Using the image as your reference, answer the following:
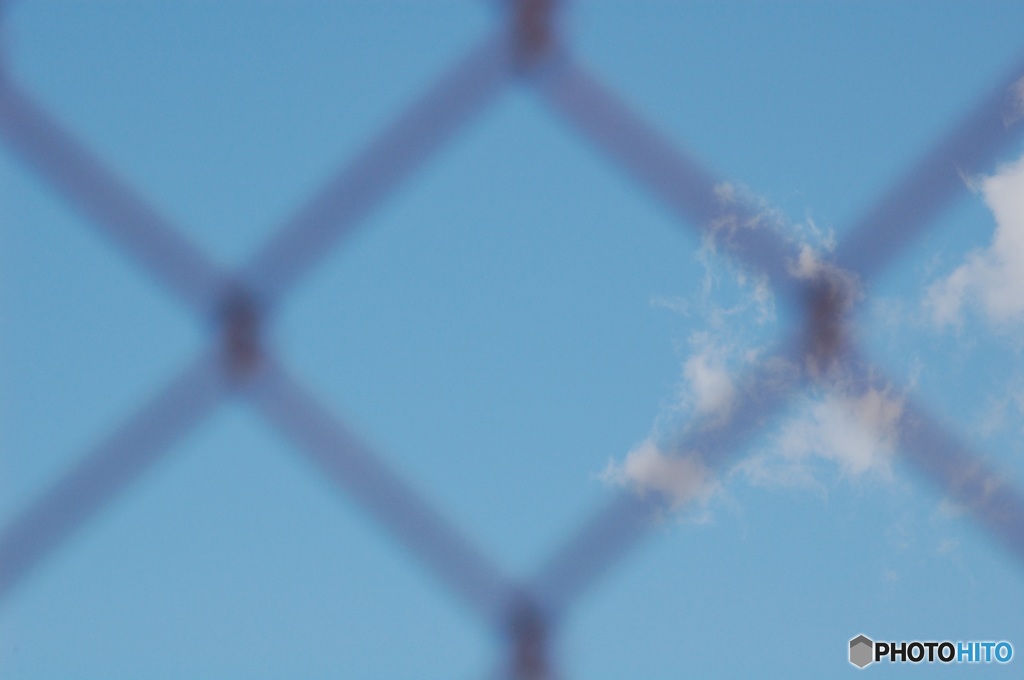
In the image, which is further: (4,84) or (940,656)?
(940,656)

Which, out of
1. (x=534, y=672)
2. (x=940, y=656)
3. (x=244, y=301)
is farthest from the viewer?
(x=940, y=656)

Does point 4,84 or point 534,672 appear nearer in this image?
point 534,672

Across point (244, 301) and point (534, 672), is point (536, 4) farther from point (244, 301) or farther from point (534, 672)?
point (534, 672)

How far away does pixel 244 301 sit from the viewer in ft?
5.08

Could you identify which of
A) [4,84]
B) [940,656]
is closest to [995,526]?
[940,656]

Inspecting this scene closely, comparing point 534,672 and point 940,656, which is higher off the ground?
point 940,656

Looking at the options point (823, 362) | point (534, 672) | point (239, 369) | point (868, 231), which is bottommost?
point (534, 672)

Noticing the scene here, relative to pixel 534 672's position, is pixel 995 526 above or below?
above

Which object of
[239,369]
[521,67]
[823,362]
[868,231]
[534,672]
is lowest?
[534,672]

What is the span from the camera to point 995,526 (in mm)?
1591

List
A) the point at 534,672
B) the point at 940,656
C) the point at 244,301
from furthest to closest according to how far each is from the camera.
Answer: the point at 940,656 < the point at 244,301 < the point at 534,672

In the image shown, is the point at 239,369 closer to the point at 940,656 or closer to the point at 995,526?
the point at 995,526

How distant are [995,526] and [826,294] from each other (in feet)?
1.11

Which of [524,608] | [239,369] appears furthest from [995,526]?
[239,369]
